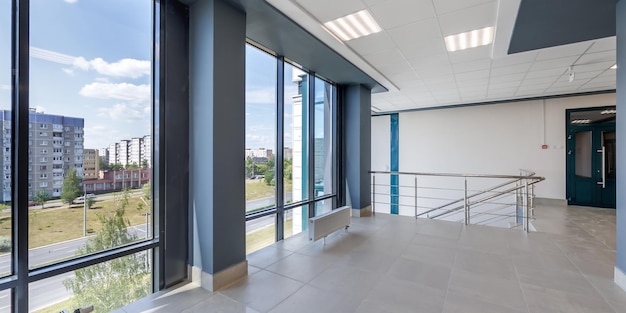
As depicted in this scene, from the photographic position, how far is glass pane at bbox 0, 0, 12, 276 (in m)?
1.70

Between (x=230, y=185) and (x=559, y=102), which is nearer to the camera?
→ (x=230, y=185)

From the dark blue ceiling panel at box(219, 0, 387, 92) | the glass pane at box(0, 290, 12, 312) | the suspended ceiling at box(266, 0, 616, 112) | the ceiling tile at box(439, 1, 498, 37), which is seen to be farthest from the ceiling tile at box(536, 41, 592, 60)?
the glass pane at box(0, 290, 12, 312)

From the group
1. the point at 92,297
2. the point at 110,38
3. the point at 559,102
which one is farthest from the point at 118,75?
the point at 559,102

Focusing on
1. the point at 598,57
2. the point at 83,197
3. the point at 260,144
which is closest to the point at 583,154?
the point at 598,57

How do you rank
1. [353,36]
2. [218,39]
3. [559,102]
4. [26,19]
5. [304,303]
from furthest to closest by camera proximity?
[559,102] → [353,36] → [218,39] → [304,303] → [26,19]

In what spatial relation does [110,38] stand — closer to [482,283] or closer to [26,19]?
[26,19]

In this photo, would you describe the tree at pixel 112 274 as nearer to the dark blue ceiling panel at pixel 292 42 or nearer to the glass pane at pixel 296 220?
the glass pane at pixel 296 220

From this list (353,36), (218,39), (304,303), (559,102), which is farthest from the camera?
(559,102)

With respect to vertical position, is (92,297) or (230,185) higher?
(230,185)

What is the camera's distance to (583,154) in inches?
244

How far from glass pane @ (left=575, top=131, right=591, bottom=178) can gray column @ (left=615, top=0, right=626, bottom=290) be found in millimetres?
5136

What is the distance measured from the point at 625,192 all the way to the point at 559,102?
5.44 metres

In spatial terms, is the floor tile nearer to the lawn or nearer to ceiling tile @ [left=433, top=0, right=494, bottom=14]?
the lawn

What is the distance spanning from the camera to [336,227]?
3.88 meters
